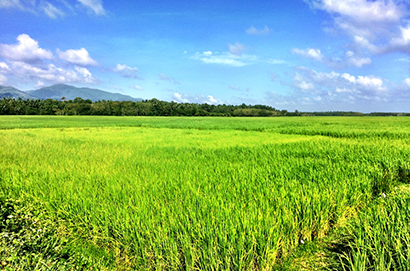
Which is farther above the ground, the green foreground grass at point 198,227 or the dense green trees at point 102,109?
the dense green trees at point 102,109

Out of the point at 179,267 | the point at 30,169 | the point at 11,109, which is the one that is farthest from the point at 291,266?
the point at 11,109

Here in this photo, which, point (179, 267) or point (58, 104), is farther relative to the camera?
point (58, 104)

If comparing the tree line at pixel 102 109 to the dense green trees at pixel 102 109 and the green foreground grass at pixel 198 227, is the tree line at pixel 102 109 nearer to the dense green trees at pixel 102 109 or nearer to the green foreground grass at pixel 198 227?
the dense green trees at pixel 102 109

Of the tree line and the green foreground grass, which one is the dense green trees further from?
the green foreground grass

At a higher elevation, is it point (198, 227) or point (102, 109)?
point (102, 109)

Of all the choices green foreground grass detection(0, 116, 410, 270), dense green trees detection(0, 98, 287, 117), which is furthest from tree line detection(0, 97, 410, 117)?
green foreground grass detection(0, 116, 410, 270)

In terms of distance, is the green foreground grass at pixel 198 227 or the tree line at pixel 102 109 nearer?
the green foreground grass at pixel 198 227

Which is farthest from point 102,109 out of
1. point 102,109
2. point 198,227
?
point 198,227

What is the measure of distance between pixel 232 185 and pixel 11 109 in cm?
10408

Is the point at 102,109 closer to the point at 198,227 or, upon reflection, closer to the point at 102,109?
the point at 102,109

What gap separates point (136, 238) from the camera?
2.39 meters

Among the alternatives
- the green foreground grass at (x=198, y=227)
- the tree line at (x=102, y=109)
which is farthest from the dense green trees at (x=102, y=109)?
the green foreground grass at (x=198, y=227)

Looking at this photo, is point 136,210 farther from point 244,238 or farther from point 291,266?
point 291,266

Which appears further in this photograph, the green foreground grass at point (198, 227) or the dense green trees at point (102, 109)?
the dense green trees at point (102, 109)
